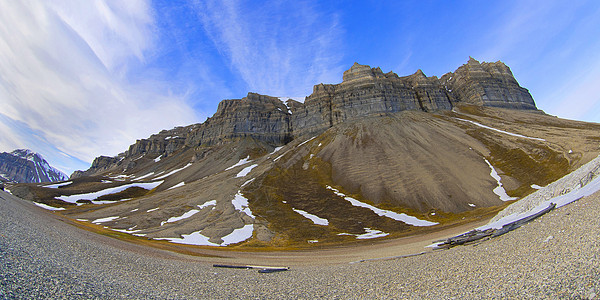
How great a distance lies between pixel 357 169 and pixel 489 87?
11413 cm

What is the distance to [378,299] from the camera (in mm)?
9641

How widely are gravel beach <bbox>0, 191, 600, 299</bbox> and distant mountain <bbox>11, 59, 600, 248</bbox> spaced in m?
28.3

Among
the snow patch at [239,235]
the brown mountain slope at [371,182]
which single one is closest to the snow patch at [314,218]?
the brown mountain slope at [371,182]

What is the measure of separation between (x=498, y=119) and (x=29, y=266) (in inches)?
5507

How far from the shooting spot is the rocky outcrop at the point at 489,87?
132500 mm

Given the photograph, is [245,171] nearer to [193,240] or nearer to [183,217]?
[183,217]

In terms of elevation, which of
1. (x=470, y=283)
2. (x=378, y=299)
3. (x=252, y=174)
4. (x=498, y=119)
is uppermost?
(x=498, y=119)

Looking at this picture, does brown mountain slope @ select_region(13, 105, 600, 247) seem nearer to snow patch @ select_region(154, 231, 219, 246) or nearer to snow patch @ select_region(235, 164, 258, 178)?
snow patch @ select_region(235, 164, 258, 178)

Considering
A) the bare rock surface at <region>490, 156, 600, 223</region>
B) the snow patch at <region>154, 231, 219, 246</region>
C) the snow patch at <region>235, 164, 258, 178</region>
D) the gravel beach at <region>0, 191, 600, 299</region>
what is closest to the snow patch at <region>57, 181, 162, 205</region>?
the snow patch at <region>235, 164, 258, 178</region>

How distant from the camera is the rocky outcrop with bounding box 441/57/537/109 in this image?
435 feet

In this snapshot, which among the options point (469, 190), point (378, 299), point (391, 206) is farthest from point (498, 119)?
point (378, 299)

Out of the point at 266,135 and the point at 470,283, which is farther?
the point at 266,135

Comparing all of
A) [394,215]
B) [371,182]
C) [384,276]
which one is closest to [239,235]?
[394,215]

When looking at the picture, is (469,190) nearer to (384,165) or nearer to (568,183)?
(384,165)
